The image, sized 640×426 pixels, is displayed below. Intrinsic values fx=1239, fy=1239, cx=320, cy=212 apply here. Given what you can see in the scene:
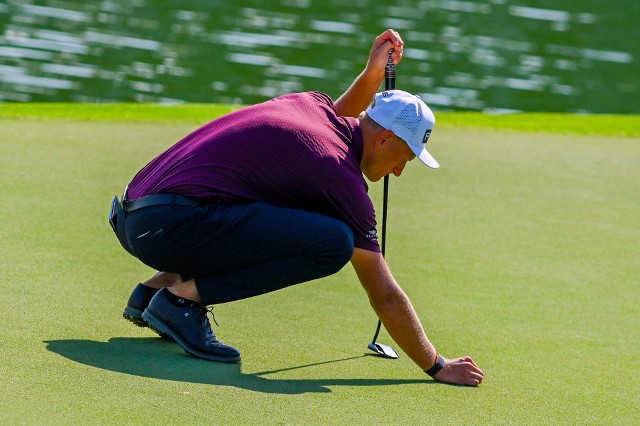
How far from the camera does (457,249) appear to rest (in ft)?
20.6

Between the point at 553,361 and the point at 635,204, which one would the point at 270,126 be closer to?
the point at 553,361

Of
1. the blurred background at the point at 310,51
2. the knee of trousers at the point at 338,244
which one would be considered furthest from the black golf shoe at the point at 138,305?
the blurred background at the point at 310,51

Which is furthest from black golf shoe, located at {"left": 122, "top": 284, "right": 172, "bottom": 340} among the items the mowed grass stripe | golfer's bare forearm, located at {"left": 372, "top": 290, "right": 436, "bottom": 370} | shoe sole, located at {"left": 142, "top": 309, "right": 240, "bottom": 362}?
the mowed grass stripe

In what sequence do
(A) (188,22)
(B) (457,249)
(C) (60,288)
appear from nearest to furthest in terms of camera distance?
(C) (60,288)
(B) (457,249)
(A) (188,22)

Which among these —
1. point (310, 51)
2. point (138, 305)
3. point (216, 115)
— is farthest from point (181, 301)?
point (310, 51)

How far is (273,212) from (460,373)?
0.86 m

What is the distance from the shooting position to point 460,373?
14.2 feet

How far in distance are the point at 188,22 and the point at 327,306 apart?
10.00 m

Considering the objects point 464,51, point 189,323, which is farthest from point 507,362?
point 464,51

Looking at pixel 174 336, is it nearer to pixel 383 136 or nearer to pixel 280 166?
pixel 280 166

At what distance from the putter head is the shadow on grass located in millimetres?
268

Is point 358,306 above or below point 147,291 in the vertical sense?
below

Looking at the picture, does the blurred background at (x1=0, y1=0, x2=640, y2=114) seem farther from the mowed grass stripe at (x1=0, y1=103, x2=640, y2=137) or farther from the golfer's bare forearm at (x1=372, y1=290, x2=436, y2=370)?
the golfer's bare forearm at (x1=372, y1=290, x2=436, y2=370)

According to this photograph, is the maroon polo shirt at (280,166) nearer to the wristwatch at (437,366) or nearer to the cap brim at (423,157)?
the cap brim at (423,157)
